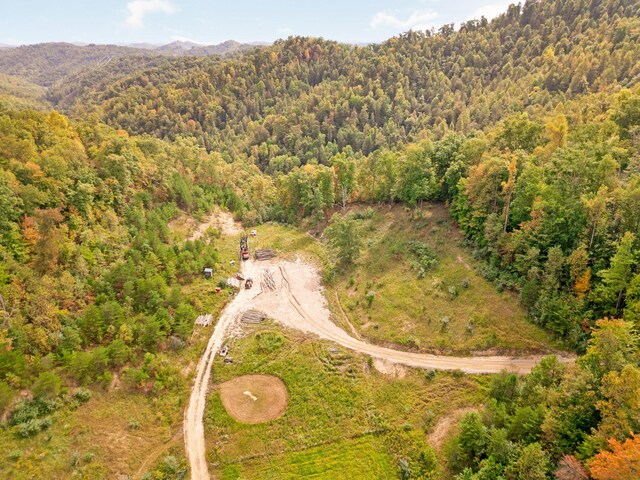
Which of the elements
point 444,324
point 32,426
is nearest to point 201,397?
point 32,426

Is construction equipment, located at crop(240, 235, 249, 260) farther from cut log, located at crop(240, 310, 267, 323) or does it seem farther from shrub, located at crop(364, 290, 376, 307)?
shrub, located at crop(364, 290, 376, 307)

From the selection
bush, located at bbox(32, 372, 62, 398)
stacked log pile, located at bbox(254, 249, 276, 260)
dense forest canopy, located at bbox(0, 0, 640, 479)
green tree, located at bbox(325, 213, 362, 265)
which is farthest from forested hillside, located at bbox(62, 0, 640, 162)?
bush, located at bbox(32, 372, 62, 398)

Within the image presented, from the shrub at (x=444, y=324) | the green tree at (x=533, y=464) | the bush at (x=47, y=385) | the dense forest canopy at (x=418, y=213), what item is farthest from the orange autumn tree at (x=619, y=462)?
the bush at (x=47, y=385)

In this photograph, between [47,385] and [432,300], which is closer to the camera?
[47,385]

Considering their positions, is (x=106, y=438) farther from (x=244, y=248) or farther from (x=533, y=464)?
(x=244, y=248)

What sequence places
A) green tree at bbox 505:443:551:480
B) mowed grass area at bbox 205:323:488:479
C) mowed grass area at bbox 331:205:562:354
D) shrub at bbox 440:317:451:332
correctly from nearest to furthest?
green tree at bbox 505:443:551:480 → mowed grass area at bbox 205:323:488:479 → mowed grass area at bbox 331:205:562:354 → shrub at bbox 440:317:451:332

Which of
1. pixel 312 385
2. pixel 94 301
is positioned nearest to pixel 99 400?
pixel 94 301
